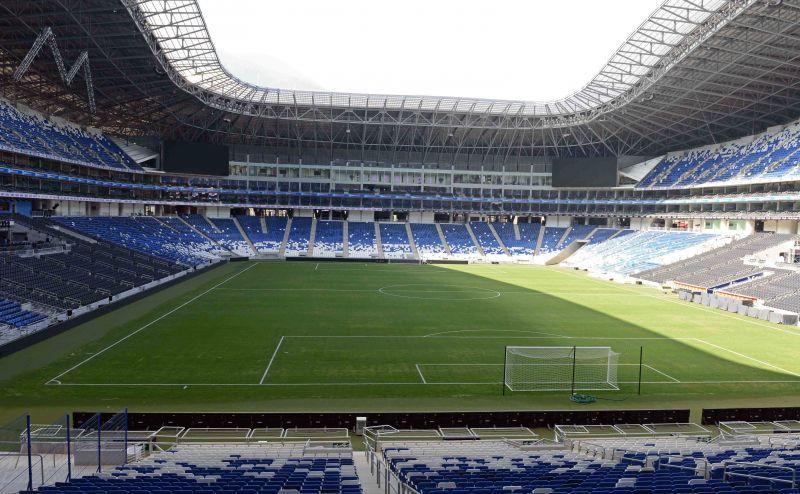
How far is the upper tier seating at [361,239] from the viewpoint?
262 feet

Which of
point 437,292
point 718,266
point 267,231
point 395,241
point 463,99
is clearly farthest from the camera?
point 395,241

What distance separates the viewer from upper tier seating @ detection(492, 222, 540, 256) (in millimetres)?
84250

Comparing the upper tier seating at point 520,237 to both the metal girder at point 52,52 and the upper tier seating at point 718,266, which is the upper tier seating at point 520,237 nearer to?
the upper tier seating at point 718,266

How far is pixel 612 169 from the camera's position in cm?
8475

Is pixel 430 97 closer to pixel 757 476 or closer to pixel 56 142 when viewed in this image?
pixel 56 142

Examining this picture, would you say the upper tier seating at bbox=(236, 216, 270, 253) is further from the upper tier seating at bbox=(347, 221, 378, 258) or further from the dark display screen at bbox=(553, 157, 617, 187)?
the dark display screen at bbox=(553, 157, 617, 187)

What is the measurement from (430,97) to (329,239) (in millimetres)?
24881

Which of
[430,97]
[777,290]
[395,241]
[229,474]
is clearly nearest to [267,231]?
[395,241]

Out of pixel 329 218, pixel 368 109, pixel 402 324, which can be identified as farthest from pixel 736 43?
pixel 329 218

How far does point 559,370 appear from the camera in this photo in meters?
25.2

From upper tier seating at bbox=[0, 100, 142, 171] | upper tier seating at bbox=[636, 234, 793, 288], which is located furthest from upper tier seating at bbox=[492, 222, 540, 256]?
upper tier seating at bbox=[0, 100, 142, 171]

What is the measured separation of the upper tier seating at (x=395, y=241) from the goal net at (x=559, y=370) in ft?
174

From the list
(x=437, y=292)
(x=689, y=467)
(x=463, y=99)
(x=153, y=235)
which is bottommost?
(x=437, y=292)

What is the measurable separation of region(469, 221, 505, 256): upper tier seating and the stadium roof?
39.5 ft
